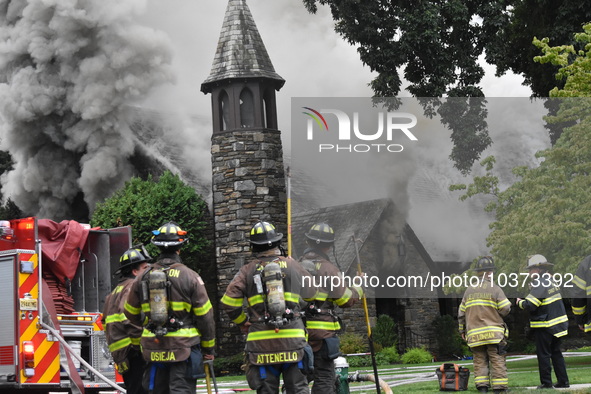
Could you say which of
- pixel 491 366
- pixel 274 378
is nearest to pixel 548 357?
pixel 491 366

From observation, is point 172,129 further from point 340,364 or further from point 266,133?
point 340,364

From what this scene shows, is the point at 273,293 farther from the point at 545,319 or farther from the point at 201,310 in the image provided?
the point at 545,319

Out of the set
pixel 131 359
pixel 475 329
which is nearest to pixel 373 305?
pixel 475 329

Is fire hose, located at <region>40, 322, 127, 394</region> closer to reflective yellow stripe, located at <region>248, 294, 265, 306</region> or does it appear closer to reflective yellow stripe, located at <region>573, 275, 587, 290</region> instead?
reflective yellow stripe, located at <region>248, 294, 265, 306</region>

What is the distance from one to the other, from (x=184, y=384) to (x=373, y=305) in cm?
2405

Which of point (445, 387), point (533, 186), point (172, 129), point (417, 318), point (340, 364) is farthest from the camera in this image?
point (172, 129)

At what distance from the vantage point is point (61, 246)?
13914 millimetres

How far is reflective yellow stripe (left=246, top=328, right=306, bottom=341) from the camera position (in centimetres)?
924

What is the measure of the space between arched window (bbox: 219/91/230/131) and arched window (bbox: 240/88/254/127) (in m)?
0.44

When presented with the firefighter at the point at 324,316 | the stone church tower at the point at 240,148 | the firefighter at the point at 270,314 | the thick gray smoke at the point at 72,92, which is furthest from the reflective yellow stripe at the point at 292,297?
the thick gray smoke at the point at 72,92

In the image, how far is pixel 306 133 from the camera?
16.4 m

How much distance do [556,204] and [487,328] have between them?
262 inches

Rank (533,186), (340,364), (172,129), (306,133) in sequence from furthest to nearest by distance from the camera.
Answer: (172,129)
(533,186)
(306,133)
(340,364)

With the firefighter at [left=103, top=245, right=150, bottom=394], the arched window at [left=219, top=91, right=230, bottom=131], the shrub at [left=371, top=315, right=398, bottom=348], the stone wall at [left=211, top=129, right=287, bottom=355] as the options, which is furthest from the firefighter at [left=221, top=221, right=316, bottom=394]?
the arched window at [left=219, top=91, right=230, bottom=131]
